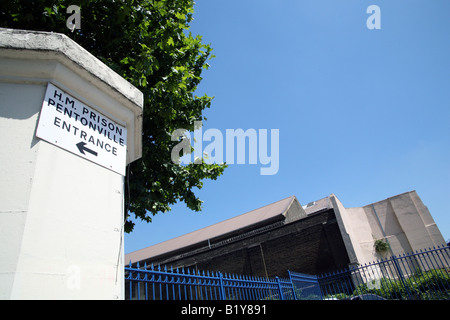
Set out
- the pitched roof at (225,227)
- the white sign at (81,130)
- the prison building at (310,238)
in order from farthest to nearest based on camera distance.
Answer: the pitched roof at (225,227) → the prison building at (310,238) → the white sign at (81,130)

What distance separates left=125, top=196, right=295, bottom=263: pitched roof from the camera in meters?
21.5

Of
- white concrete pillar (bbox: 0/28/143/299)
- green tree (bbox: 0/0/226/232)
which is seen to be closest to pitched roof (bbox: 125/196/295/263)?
green tree (bbox: 0/0/226/232)

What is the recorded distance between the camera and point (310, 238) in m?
17.7

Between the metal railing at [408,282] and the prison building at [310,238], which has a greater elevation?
the prison building at [310,238]

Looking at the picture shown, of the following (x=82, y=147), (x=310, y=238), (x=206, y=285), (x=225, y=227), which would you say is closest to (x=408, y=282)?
(x=310, y=238)

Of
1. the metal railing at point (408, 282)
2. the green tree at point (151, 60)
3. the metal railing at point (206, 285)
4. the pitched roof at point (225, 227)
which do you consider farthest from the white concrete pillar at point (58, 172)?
the pitched roof at point (225, 227)

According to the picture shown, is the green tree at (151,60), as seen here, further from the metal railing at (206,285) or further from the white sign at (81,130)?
the white sign at (81,130)

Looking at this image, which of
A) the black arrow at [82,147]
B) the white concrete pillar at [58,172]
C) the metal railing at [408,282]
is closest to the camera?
the white concrete pillar at [58,172]

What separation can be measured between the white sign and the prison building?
55.6ft

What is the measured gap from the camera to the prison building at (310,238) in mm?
16875

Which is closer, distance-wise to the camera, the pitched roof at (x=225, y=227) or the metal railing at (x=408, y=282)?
the metal railing at (x=408, y=282)

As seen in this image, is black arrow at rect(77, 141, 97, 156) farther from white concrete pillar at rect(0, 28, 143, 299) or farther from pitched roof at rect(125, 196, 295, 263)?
pitched roof at rect(125, 196, 295, 263)

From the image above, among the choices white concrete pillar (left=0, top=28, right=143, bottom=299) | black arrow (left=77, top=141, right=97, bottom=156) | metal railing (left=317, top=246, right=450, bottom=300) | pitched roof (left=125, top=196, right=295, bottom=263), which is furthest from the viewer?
pitched roof (left=125, top=196, right=295, bottom=263)

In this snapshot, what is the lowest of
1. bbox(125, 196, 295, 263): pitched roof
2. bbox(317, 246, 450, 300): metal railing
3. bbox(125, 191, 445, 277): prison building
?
bbox(317, 246, 450, 300): metal railing
